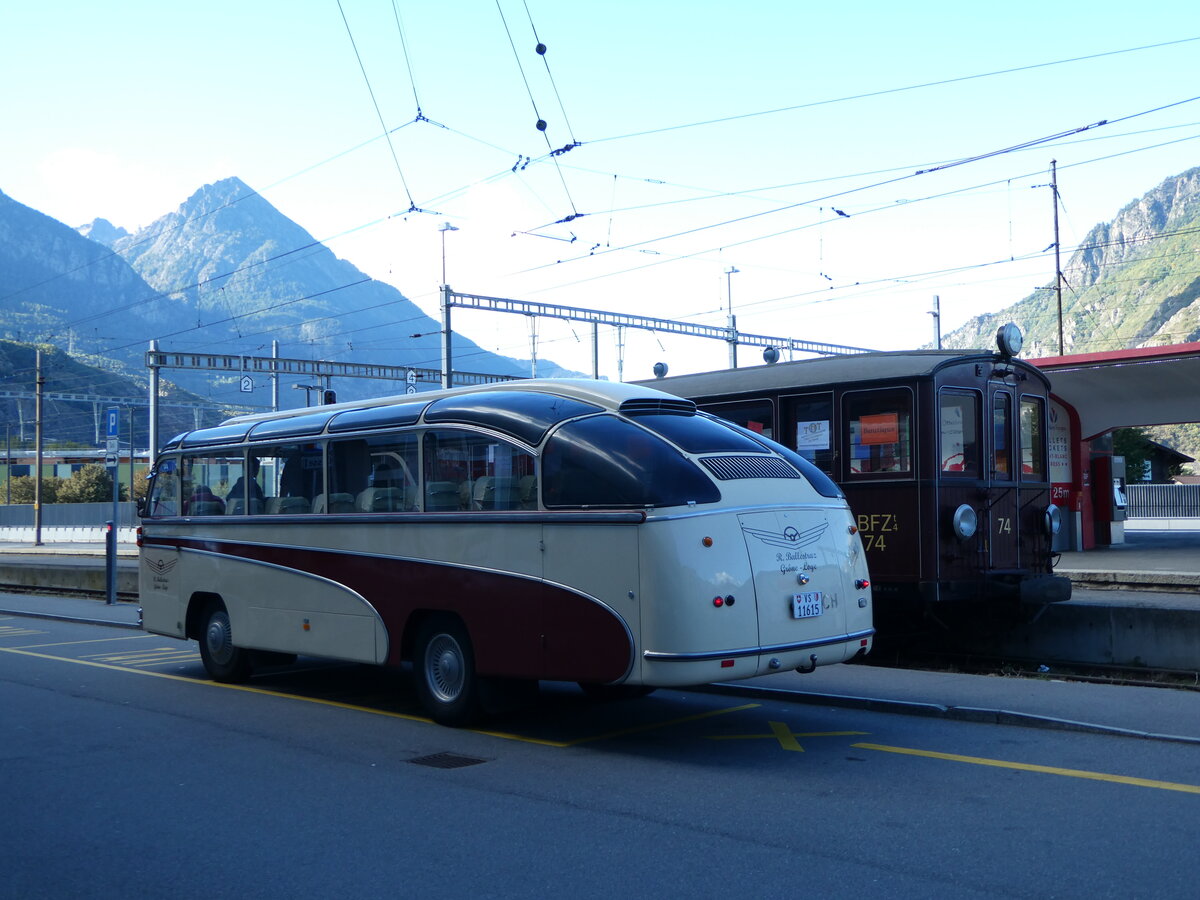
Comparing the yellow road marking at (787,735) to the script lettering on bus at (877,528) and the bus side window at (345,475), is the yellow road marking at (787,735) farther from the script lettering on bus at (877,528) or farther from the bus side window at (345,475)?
the bus side window at (345,475)

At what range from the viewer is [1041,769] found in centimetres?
760

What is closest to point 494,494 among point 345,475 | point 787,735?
point 345,475

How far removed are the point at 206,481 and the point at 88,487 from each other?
245 feet

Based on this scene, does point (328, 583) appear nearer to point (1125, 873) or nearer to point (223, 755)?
point (223, 755)

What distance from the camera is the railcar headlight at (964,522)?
39.8 feet

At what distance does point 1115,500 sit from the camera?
28.9 m

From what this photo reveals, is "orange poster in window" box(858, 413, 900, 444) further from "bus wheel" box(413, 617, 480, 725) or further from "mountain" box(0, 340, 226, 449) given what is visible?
"mountain" box(0, 340, 226, 449)

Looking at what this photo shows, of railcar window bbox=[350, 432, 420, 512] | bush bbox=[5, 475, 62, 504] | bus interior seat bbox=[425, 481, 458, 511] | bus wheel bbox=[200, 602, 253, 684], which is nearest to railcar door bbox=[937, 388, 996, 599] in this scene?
bus interior seat bbox=[425, 481, 458, 511]

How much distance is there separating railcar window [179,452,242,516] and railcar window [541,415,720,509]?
4.90 metres

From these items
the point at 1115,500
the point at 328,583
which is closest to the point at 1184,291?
the point at 1115,500

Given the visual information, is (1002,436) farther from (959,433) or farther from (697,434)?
(697,434)

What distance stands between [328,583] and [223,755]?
2280 millimetres

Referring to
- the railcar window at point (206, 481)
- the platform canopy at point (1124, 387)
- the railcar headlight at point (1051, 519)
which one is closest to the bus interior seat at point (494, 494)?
the railcar window at point (206, 481)

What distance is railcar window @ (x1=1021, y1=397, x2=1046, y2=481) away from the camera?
1343 centimetres
